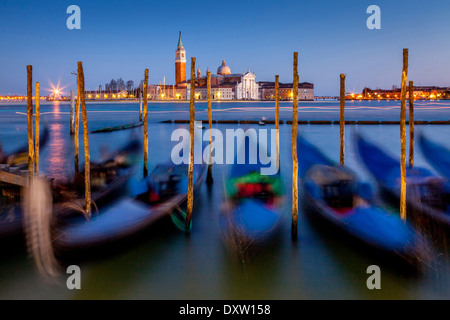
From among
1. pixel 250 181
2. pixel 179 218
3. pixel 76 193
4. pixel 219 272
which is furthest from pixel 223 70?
pixel 219 272

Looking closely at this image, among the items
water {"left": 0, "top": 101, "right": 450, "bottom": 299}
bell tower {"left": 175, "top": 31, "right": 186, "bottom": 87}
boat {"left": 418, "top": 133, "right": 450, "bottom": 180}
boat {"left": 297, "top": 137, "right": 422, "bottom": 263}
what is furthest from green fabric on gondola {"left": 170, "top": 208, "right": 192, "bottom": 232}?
bell tower {"left": 175, "top": 31, "right": 186, "bottom": 87}

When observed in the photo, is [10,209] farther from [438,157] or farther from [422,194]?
[438,157]

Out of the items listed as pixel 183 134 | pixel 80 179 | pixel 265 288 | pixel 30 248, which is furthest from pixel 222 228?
pixel 183 134

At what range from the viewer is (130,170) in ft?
26.3

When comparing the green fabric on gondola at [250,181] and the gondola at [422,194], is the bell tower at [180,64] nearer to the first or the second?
the gondola at [422,194]

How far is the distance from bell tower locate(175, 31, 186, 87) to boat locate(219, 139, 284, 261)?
3095 inches

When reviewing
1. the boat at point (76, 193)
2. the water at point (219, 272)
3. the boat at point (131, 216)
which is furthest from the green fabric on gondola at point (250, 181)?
the boat at point (76, 193)

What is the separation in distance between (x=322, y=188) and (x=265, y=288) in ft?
8.65

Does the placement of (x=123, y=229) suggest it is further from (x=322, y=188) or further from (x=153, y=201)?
(x=322, y=188)

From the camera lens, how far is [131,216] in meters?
4.79

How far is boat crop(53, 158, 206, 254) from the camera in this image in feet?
14.1

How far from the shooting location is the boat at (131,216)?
14.1 ft

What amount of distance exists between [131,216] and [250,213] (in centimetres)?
140

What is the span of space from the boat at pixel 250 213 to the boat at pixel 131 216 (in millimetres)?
574
